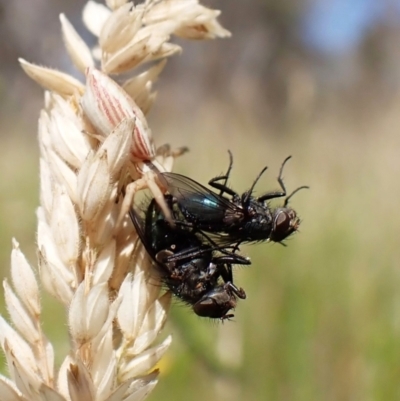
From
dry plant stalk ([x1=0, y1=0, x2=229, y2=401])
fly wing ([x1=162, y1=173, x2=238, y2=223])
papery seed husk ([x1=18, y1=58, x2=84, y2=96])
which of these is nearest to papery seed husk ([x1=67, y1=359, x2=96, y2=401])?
dry plant stalk ([x1=0, y1=0, x2=229, y2=401])

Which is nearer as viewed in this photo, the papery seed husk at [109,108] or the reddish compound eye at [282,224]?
the papery seed husk at [109,108]

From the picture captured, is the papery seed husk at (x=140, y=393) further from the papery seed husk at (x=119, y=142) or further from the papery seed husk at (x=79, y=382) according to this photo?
the papery seed husk at (x=119, y=142)

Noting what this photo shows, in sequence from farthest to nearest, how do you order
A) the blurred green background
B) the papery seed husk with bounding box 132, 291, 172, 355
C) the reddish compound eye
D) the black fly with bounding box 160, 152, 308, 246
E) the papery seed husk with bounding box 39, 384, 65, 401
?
the blurred green background → the reddish compound eye → the black fly with bounding box 160, 152, 308, 246 → the papery seed husk with bounding box 132, 291, 172, 355 → the papery seed husk with bounding box 39, 384, 65, 401

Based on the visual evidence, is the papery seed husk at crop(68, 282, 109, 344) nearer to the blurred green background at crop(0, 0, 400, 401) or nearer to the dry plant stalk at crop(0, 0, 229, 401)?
the dry plant stalk at crop(0, 0, 229, 401)

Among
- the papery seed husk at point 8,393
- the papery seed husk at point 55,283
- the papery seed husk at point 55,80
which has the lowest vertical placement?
the papery seed husk at point 8,393

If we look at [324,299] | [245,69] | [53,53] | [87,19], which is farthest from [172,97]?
[87,19]

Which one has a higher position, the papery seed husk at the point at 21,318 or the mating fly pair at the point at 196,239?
the mating fly pair at the point at 196,239

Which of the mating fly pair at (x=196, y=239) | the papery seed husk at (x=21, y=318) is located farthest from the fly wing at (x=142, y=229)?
the papery seed husk at (x=21, y=318)

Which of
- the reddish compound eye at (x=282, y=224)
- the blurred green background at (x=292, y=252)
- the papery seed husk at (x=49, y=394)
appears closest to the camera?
the papery seed husk at (x=49, y=394)
